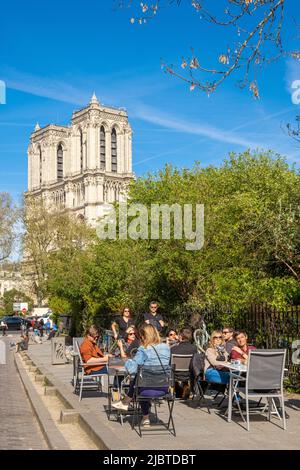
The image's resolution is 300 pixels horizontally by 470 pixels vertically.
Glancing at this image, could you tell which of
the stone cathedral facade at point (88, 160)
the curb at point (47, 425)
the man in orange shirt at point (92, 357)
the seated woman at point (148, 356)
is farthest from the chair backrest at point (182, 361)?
the stone cathedral facade at point (88, 160)

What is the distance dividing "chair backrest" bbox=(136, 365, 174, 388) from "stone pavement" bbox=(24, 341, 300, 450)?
2.01ft

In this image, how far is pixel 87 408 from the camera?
404 inches

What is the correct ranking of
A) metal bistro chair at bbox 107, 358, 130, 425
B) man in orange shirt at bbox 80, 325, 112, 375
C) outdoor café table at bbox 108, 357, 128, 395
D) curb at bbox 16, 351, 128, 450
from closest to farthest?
curb at bbox 16, 351, 128, 450 → metal bistro chair at bbox 107, 358, 130, 425 → outdoor café table at bbox 108, 357, 128, 395 → man in orange shirt at bbox 80, 325, 112, 375

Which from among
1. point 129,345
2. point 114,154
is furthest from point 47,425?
point 114,154

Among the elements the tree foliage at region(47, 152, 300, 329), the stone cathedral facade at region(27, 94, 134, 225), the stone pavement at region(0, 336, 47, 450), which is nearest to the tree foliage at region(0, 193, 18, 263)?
the tree foliage at region(47, 152, 300, 329)

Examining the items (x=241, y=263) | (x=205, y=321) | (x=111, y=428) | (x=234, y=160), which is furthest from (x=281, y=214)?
(x=234, y=160)

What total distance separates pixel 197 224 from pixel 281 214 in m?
2.95

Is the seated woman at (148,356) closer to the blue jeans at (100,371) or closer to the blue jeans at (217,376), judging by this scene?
the blue jeans at (217,376)

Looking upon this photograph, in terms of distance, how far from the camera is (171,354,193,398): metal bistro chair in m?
10.8

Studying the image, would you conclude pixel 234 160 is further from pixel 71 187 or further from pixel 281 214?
pixel 71 187

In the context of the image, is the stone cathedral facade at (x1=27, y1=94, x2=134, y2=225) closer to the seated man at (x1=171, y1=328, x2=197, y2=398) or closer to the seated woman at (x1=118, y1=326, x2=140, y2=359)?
the seated woman at (x1=118, y1=326, x2=140, y2=359)

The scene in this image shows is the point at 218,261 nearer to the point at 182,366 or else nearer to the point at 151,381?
the point at 182,366

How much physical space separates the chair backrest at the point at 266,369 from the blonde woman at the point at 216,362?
2.76 ft

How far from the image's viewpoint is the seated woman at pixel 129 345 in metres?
11.1
